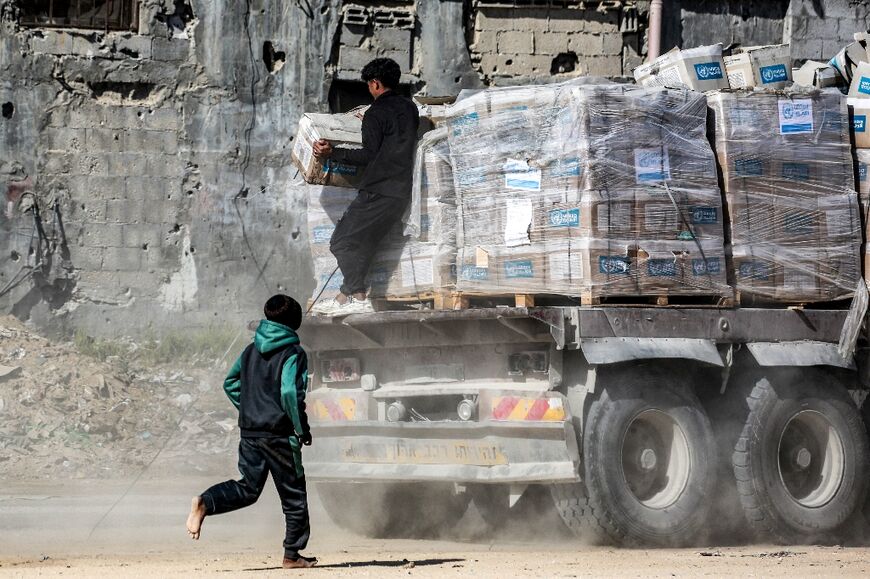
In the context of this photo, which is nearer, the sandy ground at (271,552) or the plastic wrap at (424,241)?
the sandy ground at (271,552)

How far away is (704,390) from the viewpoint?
802cm

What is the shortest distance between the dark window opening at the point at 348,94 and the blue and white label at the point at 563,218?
7.89 meters

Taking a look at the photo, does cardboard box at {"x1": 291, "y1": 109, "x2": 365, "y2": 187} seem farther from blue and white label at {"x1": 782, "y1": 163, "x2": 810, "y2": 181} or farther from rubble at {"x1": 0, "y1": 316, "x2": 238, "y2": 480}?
rubble at {"x1": 0, "y1": 316, "x2": 238, "y2": 480}

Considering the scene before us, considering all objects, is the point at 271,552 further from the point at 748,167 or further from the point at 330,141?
the point at 748,167

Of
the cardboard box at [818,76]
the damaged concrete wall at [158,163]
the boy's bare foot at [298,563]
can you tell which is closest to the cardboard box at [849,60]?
the cardboard box at [818,76]

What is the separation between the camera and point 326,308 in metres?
8.59

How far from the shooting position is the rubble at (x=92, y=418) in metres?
11.6

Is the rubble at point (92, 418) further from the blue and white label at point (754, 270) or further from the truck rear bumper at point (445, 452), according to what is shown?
the blue and white label at point (754, 270)

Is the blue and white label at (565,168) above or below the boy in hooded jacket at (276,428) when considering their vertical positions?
above

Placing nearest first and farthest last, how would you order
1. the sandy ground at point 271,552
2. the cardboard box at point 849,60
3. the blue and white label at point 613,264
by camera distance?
1. the sandy ground at point 271,552
2. the blue and white label at point 613,264
3. the cardboard box at point 849,60

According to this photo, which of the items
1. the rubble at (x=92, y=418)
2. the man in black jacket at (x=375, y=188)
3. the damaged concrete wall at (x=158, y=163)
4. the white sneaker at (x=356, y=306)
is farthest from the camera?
the damaged concrete wall at (x=158, y=163)

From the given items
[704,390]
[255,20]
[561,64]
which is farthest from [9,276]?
[704,390]

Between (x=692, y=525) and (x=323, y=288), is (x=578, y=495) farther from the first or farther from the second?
(x=323, y=288)

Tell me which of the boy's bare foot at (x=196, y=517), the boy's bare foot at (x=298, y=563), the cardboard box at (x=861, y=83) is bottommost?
the boy's bare foot at (x=298, y=563)
